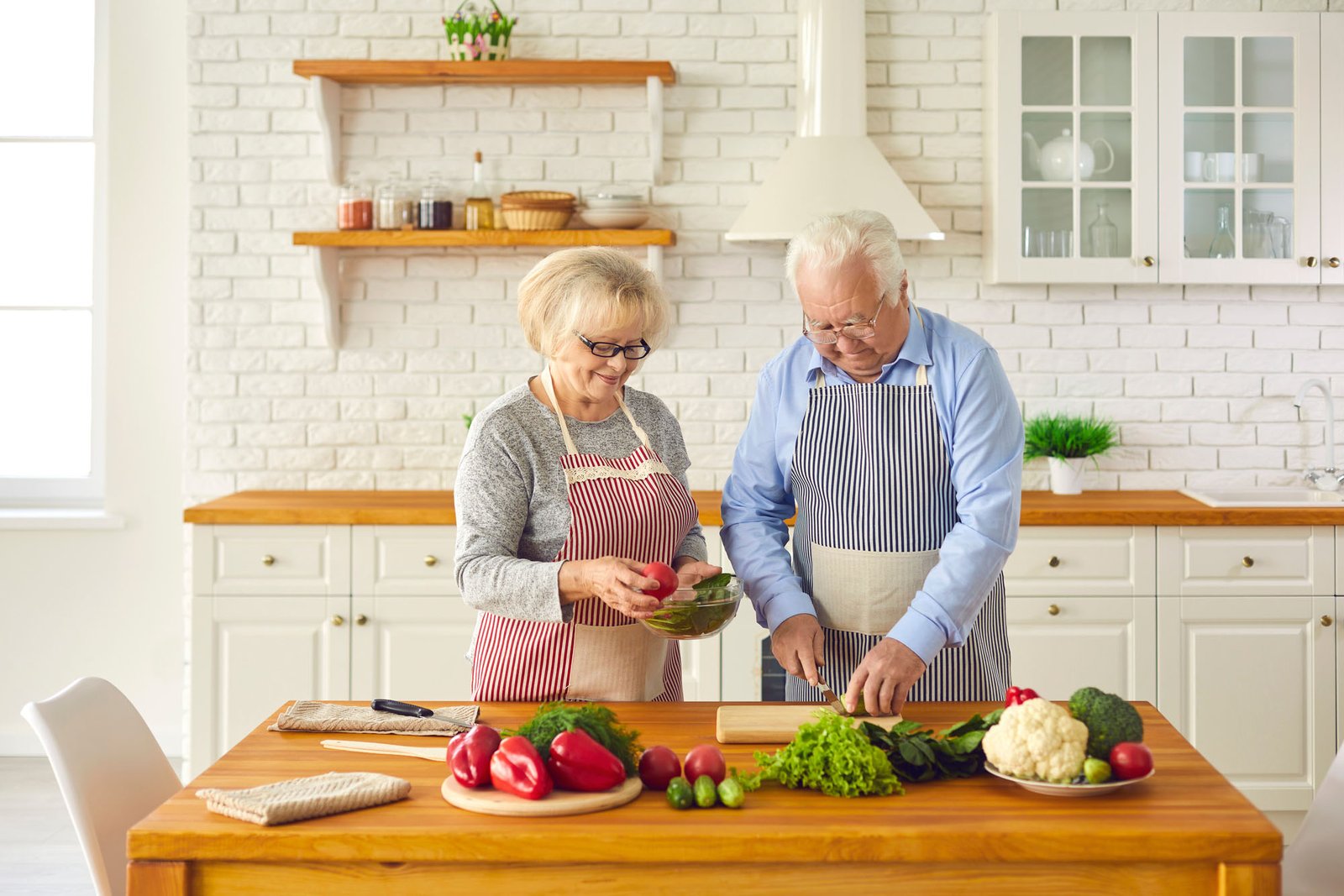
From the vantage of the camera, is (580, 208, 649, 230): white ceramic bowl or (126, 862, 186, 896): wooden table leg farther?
(580, 208, 649, 230): white ceramic bowl

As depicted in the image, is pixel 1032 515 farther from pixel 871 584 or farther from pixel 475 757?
pixel 475 757

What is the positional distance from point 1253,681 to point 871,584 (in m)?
2.05

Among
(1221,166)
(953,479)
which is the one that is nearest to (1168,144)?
(1221,166)

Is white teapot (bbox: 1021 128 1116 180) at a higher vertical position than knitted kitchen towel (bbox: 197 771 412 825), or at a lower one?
higher

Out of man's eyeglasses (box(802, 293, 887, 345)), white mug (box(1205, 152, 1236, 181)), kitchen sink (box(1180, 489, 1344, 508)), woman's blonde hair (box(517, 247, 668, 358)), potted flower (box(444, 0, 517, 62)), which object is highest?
potted flower (box(444, 0, 517, 62))

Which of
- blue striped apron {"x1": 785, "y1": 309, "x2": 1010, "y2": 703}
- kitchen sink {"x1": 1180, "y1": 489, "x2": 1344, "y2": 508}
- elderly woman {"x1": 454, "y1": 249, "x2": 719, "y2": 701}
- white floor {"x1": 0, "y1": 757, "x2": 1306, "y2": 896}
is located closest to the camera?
elderly woman {"x1": 454, "y1": 249, "x2": 719, "y2": 701}

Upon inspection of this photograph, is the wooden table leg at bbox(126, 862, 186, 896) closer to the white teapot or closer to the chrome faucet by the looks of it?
the white teapot

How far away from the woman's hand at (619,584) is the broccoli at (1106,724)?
65cm

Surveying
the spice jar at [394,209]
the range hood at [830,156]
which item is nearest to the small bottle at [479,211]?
the spice jar at [394,209]

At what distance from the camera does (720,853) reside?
4.87 feet

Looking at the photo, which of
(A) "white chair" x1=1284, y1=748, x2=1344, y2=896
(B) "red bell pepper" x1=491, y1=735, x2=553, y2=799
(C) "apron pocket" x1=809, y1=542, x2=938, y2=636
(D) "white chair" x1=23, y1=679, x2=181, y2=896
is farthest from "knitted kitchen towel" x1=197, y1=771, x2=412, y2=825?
(A) "white chair" x1=1284, y1=748, x2=1344, y2=896

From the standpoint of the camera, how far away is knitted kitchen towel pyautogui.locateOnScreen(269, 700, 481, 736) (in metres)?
1.92

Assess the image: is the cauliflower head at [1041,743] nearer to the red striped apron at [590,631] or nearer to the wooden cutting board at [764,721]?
the wooden cutting board at [764,721]

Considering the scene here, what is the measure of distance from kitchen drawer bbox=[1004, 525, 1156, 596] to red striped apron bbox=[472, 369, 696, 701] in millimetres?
1833
